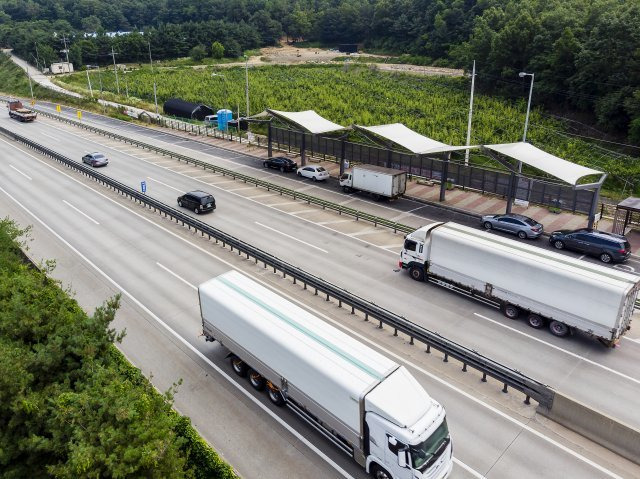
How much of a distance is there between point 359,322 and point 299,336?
810 cm

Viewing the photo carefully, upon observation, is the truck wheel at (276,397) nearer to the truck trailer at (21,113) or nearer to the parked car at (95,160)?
the parked car at (95,160)

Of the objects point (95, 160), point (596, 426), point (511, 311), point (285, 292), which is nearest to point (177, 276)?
point (285, 292)

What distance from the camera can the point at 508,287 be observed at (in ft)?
79.9

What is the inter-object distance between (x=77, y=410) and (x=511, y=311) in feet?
66.0

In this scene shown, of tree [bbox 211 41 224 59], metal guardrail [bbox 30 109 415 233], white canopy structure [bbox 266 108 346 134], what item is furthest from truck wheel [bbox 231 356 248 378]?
tree [bbox 211 41 224 59]

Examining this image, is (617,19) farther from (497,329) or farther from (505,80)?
(497,329)

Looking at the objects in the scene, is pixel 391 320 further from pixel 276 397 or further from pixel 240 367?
pixel 240 367

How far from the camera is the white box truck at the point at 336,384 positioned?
14188mm

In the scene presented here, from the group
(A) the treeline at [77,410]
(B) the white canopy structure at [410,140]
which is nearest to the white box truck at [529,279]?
(B) the white canopy structure at [410,140]

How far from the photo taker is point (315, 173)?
5059 cm

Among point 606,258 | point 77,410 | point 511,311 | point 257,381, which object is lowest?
point 606,258

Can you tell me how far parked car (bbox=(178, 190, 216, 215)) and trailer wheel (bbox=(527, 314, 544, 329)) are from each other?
27.1 m

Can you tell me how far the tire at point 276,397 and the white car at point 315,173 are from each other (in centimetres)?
3388

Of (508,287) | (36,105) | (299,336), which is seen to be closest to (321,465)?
(299,336)
